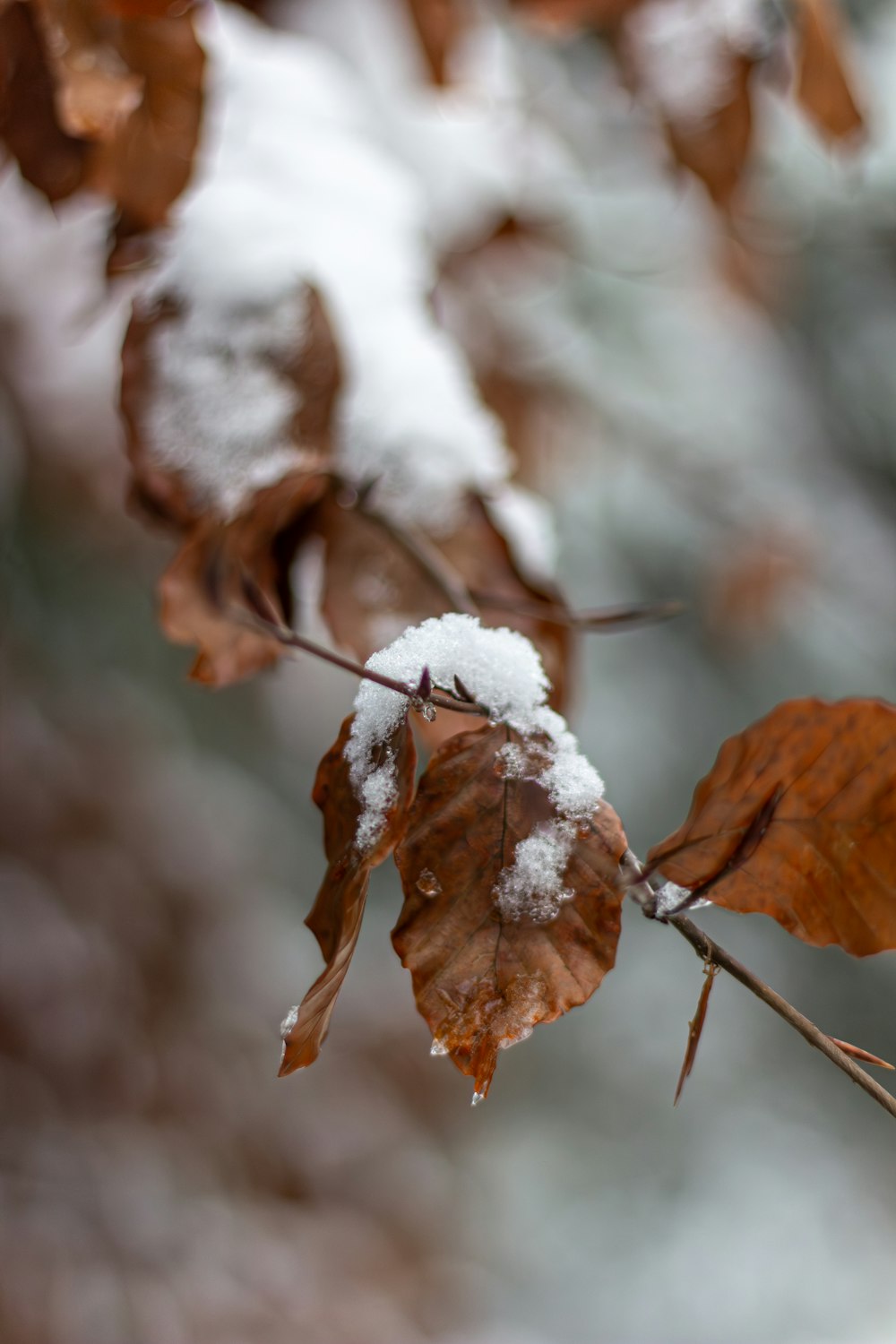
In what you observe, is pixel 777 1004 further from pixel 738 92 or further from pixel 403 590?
pixel 738 92

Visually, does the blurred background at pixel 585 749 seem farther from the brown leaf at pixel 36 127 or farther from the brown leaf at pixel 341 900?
the brown leaf at pixel 341 900

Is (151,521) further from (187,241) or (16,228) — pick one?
(16,228)

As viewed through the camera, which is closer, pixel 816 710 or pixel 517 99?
pixel 816 710

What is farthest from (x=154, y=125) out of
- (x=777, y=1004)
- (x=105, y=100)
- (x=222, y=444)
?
(x=777, y=1004)

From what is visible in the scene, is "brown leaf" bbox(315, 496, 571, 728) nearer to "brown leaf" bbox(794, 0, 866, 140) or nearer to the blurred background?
"brown leaf" bbox(794, 0, 866, 140)

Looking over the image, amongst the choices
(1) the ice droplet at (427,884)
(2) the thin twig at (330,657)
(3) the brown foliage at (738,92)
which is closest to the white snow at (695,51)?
(3) the brown foliage at (738,92)

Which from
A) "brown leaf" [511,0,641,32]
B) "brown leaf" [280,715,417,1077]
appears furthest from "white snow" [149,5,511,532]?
"brown leaf" [280,715,417,1077]

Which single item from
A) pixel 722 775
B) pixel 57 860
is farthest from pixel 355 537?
pixel 57 860
